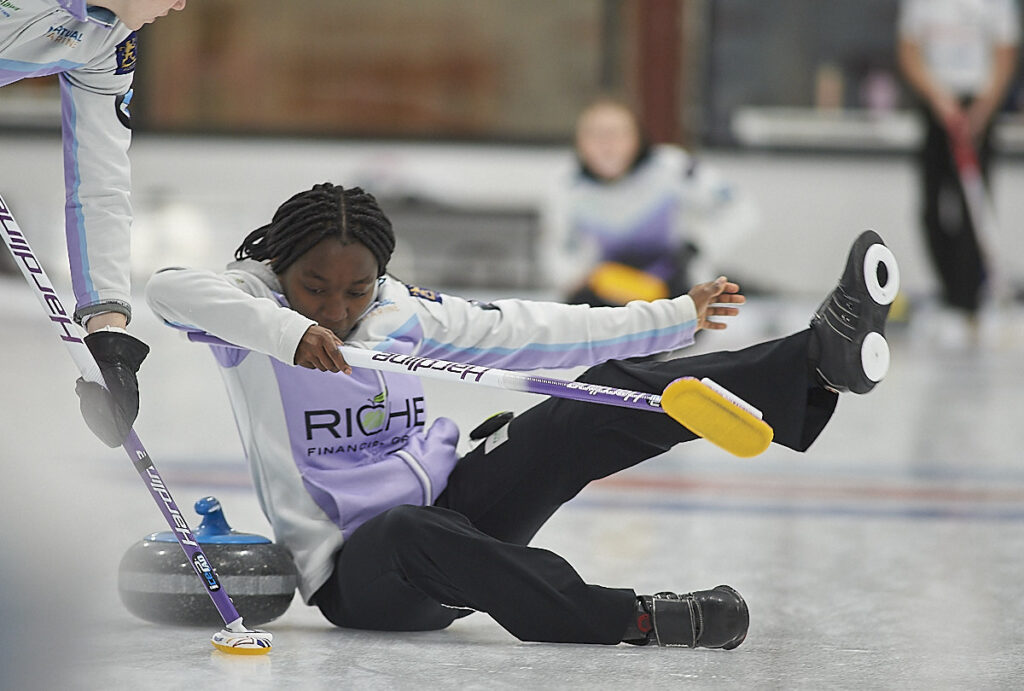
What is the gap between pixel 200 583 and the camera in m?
2.08

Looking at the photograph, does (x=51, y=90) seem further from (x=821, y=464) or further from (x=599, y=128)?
(x=821, y=464)

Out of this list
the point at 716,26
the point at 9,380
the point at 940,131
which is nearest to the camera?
the point at 9,380

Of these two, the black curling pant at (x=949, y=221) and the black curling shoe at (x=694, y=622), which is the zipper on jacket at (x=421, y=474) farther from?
the black curling pant at (x=949, y=221)

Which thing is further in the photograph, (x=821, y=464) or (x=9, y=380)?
(x=9, y=380)

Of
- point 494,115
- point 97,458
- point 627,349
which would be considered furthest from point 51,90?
point 627,349

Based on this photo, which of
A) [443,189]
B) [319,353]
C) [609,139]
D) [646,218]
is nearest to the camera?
[319,353]

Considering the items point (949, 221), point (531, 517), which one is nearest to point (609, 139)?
point (531, 517)

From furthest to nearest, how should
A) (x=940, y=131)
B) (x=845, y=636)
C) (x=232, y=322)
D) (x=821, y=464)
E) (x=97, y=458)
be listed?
1. (x=940, y=131)
2. (x=821, y=464)
3. (x=97, y=458)
4. (x=845, y=636)
5. (x=232, y=322)

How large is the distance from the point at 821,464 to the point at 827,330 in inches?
81.5

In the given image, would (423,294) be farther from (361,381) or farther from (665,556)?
(665,556)

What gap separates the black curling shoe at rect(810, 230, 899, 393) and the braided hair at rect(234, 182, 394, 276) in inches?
23.9

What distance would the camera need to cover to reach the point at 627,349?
2.23 m

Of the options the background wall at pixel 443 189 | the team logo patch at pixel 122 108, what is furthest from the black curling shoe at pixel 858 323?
the background wall at pixel 443 189

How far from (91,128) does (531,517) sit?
0.83 meters
